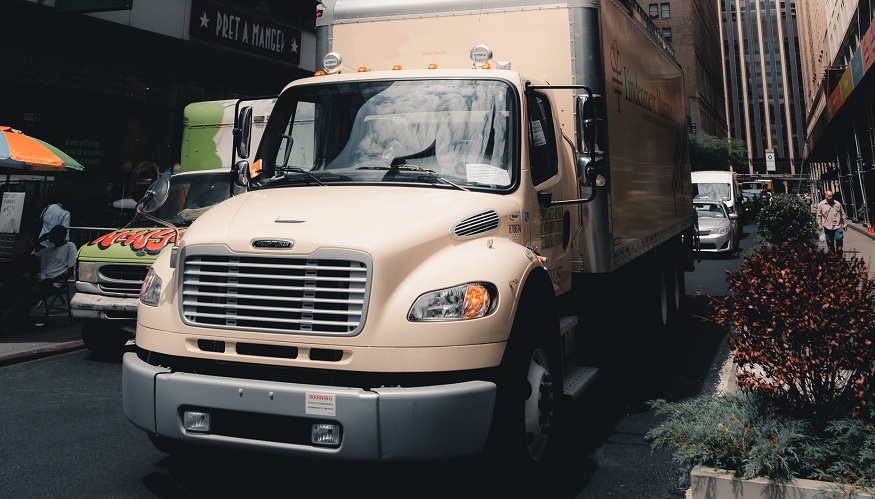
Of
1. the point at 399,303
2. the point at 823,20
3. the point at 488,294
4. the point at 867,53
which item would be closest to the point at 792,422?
the point at 488,294

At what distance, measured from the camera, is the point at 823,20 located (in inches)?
2073

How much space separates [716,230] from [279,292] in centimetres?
1873

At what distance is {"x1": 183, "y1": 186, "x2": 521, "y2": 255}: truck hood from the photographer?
402cm

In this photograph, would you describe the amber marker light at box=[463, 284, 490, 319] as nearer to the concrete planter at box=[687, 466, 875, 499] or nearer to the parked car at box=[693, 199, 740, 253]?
the concrete planter at box=[687, 466, 875, 499]

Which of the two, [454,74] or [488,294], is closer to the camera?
[488,294]

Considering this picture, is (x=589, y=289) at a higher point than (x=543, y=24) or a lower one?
lower

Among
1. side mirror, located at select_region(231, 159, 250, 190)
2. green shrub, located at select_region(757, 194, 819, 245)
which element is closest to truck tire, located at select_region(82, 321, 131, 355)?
side mirror, located at select_region(231, 159, 250, 190)

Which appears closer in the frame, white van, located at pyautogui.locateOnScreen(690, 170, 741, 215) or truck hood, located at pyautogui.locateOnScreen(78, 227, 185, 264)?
truck hood, located at pyautogui.locateOnScreen(78, 227, 185, 264)

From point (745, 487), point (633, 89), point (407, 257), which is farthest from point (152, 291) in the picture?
point (633, 89)

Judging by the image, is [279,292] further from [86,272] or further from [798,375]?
[86,272]

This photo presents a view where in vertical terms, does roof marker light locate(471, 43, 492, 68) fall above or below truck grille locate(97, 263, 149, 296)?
above

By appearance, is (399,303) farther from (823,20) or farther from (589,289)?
(823,20)

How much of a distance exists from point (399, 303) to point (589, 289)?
287 cm

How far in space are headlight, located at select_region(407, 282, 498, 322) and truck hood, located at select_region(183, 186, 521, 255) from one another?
0.32 metres
